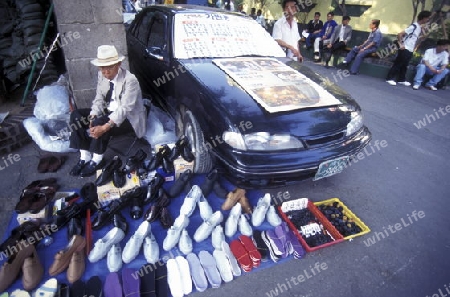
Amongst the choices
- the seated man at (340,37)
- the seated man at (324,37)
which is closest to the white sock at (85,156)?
the seated man at (340,37)

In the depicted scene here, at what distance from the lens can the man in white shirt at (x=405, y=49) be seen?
22.5 ft

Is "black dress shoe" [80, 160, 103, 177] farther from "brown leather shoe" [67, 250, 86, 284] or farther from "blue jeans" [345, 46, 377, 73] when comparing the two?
"blue jeans" [345, 46, 377, 73]

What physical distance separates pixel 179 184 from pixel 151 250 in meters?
0.77

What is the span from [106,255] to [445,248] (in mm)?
2973

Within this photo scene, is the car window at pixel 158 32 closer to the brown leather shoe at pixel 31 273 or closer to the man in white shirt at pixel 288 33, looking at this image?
the man in white shirt at pixel 288 33

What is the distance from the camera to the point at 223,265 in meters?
2.07

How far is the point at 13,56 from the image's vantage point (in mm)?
3777

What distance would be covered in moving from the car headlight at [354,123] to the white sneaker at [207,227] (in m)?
1.45

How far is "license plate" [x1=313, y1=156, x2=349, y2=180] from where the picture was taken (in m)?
2.35

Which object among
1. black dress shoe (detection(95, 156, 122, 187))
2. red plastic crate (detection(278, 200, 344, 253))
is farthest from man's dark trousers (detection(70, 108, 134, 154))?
red plastic crate (detection(278, 200, 344, 253))

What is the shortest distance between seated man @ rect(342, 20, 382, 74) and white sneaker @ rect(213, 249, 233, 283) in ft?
26.0

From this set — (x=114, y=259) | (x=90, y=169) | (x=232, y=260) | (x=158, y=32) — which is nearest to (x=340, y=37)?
(x=158, y=32)

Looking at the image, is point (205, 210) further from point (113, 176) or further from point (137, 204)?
point (113, 176)

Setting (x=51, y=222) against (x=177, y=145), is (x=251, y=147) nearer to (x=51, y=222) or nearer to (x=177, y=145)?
(x=177, y=145)
